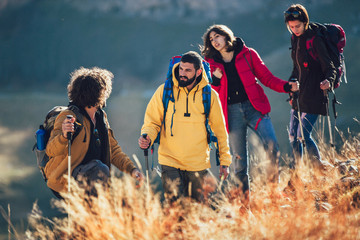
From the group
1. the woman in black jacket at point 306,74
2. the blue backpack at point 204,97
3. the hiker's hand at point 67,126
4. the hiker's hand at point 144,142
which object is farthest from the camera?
the woman in black jacket at point 306,74

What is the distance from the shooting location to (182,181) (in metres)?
4.72

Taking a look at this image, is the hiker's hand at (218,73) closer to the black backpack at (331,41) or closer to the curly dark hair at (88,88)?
the black backpack at (331,41)

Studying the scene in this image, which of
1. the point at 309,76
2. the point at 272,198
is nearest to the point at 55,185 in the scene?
the point at 272,198

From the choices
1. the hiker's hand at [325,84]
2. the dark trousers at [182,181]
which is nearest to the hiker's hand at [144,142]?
the dark trousers at [182,181]

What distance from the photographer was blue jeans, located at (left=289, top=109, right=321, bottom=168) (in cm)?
551

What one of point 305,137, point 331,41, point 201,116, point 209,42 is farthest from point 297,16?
point 201,116

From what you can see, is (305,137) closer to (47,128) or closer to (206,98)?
(206,98)

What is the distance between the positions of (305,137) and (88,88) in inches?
106

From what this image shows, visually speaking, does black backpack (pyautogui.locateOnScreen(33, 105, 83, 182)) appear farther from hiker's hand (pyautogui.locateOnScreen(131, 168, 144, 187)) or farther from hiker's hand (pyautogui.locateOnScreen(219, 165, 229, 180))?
hiker's hand (pyautogui.locateOnScreen(219, 165, 229, 180))

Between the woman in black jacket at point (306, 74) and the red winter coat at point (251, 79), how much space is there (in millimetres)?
301

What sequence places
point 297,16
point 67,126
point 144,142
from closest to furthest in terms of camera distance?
point 67,126 < point 144,142 < point 297,16

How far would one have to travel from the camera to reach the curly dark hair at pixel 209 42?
526 centimetres

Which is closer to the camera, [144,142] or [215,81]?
[144,142]

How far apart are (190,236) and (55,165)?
1.47 meters
